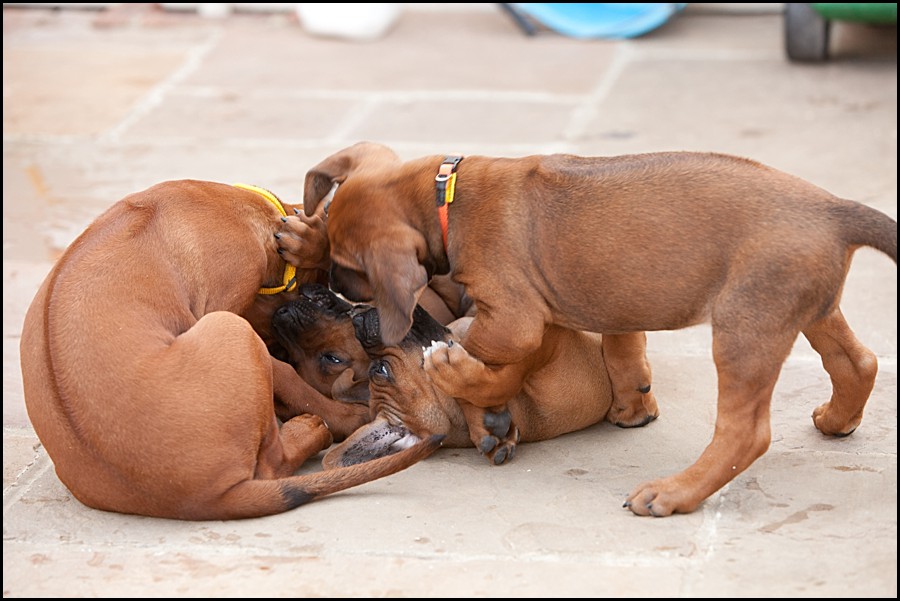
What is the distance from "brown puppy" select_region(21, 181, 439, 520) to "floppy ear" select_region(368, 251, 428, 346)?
0.45m

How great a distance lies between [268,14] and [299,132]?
134 inches

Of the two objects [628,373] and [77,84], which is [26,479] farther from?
[77,84]

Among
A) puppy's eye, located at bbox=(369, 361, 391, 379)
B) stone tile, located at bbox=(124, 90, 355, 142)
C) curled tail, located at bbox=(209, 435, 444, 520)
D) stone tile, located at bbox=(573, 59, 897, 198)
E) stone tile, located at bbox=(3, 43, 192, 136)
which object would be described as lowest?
stone tile, located at bbox=(573, 59, 897, 198)

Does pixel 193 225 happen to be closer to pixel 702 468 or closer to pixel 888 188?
pixel 702 468

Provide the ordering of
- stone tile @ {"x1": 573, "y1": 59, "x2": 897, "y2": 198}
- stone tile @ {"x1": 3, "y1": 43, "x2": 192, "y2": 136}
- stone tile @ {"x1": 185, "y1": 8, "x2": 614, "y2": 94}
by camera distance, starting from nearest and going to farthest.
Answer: stone tile @ {"x1": 573, "y1": 59, "x2": 897, "y2": 198} < stone tile @ {"x1": 3, "y1": 43, "x2": 192, "y2": 136} < stone tile @ {"x1": 185, "y1": 8, "x2": 614, "y2": 94}

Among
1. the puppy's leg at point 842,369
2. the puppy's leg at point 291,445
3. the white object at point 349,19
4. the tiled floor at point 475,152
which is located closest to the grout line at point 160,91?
the tiled floor at point 475,152

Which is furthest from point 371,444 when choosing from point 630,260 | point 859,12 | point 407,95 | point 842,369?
point 859,12

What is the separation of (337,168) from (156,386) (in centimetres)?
110

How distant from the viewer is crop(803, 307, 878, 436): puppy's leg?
4.17 m

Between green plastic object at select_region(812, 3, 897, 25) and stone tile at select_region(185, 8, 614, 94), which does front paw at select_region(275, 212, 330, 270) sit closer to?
stone tile at select_region(185, 8, 614, 94)

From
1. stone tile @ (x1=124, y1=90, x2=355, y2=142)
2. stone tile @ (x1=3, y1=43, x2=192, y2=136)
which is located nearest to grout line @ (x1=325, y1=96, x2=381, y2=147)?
stone tile @ (x1=124, y1=90, x2=355, y2=142)

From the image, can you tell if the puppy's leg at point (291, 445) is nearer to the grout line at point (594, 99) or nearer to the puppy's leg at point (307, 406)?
the puppy's leg at point (307, 406)

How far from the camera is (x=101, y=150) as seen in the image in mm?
8414

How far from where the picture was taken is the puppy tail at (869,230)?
365 centimetres
